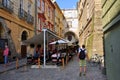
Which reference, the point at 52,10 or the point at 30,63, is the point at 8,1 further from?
the point at 52,10

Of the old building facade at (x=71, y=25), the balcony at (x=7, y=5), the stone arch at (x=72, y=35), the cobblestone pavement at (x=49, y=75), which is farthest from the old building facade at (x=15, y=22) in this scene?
the old building facade at (x=71, y=25)

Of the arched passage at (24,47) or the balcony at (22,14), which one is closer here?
the balcony at (22,14)

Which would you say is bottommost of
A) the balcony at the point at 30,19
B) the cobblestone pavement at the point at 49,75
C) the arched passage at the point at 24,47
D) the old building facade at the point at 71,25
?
the cobblestone pavement at the point at 49,75

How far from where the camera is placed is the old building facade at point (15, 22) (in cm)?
2143

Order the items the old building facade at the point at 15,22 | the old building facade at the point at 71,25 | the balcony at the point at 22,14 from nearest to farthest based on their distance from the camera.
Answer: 1. the old building facade at the point at 15,22
2. the balcony at the point at 22,14
3. the old building facade at the point at 71,25

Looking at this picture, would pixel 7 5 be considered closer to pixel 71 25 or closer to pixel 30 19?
pixel 30 19

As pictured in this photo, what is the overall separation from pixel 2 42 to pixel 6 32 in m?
1.24

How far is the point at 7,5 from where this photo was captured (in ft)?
72.3

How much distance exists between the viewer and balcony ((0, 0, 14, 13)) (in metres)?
20.6

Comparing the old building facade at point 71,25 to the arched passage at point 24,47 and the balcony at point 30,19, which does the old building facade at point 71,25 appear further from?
the arched passage at point 24,47

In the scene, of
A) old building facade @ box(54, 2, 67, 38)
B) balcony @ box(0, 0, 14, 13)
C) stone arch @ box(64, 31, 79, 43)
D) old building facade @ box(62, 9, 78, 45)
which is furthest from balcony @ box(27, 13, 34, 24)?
stone arch @ box(64, 31, 79, 43)

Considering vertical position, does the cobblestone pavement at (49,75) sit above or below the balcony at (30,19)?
below

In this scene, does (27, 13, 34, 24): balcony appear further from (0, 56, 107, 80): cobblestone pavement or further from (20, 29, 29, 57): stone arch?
(0, 56, 107, 80): cobblestone pavement

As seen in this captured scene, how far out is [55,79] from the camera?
12.1 meters
